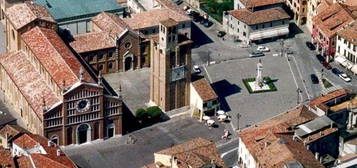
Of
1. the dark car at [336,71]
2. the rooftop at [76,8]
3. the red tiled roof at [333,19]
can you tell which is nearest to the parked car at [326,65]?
the dark car at [336,71]

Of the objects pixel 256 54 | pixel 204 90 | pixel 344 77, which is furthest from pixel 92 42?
pixel 344 77

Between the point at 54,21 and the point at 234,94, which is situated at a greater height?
the point at 54,21

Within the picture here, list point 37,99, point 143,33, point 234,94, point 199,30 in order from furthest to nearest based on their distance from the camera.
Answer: point 199,30 → point 143,33 → point 234,94 → point 37,99

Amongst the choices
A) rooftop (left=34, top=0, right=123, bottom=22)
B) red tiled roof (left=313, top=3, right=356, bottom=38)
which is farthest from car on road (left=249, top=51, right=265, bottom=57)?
rooftop (left=34, top=0, right=123, bottom=22)

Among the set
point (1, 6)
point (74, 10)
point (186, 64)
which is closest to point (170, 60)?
point (186, 64)

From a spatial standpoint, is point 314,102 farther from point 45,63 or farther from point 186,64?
point 45,63

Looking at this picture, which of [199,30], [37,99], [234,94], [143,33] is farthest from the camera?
[199,30]

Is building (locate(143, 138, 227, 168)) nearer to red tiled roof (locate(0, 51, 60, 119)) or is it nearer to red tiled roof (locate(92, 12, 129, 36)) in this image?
red tiled roof (locate(0, 51, 60, 119))

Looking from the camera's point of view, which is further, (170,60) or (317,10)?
(317,10)

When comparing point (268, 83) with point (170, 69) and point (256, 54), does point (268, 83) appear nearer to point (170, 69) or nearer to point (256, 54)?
point (256, 54)
